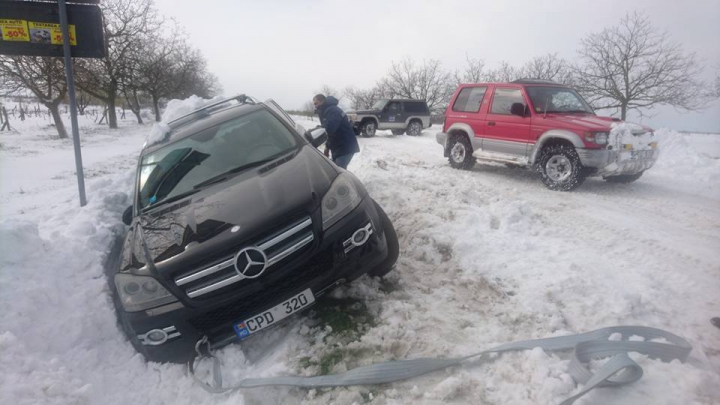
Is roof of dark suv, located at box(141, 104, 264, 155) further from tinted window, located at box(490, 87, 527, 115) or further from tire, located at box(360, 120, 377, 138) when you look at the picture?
tire, located at box(360, 120, 377, 138)

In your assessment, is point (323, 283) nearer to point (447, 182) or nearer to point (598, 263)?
point (598, 263)

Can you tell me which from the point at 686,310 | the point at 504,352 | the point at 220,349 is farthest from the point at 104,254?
the point at 686,310

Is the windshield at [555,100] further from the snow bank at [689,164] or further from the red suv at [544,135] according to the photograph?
the snow bank at [689,164]

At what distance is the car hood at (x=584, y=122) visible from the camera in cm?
564

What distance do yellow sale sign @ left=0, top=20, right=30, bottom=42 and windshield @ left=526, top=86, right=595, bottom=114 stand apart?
7.48 meters

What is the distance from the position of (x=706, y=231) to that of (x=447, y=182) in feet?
10.5

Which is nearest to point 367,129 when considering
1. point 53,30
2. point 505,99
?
point 505,99

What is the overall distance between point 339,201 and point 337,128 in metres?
3.41

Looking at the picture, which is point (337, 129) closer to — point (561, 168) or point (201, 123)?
point (201, 123)

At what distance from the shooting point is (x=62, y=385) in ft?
7.46

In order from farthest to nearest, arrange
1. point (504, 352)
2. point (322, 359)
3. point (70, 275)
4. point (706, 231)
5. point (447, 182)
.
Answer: point (447, 182), point (706, 231), point (70, 275), point (322, 359), point (504, 352)

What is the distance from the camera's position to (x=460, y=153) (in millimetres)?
7941

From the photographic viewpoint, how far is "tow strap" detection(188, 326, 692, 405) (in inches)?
79.6

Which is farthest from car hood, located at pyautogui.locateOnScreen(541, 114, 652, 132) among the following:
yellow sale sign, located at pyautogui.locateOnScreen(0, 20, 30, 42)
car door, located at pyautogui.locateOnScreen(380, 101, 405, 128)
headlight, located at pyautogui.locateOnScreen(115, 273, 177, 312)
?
car door, located at pyautogui.locateOnScreen(380, 101, 405, 128)
